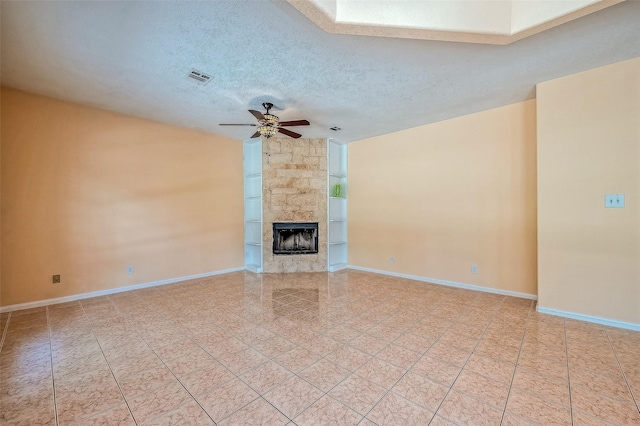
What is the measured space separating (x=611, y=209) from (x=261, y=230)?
16.4 ft

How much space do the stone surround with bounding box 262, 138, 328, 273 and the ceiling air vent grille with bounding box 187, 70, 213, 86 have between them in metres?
2.29

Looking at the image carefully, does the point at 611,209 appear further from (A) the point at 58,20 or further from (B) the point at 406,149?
(A) the point at 58,20

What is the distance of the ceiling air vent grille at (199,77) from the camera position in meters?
2.77

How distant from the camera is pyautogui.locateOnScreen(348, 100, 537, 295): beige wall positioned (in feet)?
11.8

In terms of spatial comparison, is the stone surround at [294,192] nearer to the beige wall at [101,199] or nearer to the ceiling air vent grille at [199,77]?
the beige wall at [101,199]

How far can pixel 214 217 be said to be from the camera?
5086 millimetres

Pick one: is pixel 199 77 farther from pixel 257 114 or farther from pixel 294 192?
Result: pixel 294 192

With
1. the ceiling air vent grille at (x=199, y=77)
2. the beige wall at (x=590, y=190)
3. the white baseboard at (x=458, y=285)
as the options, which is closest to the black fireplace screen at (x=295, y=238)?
the white baseboard at (x=458, y=285)

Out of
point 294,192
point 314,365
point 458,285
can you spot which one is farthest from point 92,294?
point 458,285

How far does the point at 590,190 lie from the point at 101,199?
6313mm

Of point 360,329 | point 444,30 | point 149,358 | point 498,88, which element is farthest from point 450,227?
point 149,358

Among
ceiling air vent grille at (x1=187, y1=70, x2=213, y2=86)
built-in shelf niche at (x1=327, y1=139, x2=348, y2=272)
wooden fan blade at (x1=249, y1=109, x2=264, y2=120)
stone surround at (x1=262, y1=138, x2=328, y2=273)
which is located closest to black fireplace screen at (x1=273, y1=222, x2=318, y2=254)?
stone surround at (x1=262, y1=138, x2=328, y2=273)

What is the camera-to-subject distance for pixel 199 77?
285 cm

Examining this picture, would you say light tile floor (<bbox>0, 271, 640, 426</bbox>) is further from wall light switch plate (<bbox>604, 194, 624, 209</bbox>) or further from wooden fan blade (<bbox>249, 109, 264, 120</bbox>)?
wooden fan blade (<bbox>249, 109, 264, 120</bbox>)
